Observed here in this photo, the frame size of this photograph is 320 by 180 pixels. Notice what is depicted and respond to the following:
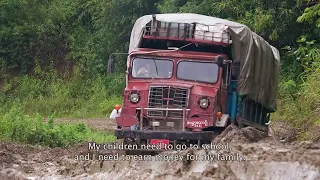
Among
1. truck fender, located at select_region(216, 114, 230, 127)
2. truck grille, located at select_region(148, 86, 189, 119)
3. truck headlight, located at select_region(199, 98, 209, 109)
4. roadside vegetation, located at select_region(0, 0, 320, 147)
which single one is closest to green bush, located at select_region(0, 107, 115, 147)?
truck grille, located at select_region(148, 86, 189, 119)

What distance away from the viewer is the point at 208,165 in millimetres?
7680

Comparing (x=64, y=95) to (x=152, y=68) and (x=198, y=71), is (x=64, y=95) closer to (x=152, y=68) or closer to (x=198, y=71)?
(x=152, y=68)

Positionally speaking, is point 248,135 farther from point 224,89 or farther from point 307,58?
point 307,58

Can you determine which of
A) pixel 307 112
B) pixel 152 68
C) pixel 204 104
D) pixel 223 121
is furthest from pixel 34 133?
pixel 307 112

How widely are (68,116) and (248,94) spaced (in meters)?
13.9

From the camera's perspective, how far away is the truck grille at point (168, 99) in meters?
11.3

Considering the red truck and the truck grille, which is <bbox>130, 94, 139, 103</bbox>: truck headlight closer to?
the red truck

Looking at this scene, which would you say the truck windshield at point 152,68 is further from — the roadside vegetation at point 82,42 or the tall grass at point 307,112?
the roadside vegetation at point 82,42

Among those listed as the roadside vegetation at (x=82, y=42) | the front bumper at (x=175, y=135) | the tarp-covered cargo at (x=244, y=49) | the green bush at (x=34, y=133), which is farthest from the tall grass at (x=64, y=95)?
the front bumper at (x=175, y=135)

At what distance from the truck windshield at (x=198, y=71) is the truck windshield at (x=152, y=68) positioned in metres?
0.21

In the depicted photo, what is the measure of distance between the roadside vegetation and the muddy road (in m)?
11.0

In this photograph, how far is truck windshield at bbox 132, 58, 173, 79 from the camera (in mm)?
11758

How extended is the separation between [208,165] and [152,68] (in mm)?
4406

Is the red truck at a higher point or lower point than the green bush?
higher
